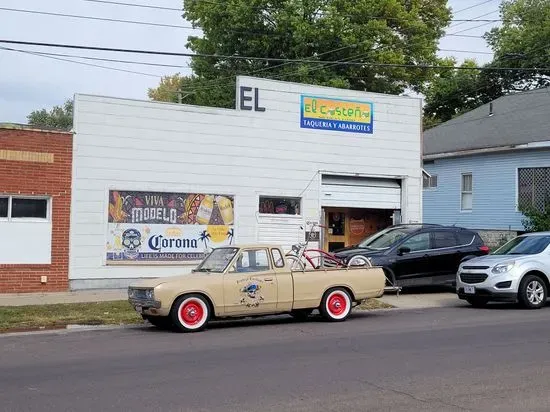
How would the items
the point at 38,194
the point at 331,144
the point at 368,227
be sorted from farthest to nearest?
1. the point at 368,227
2. the point at 331,144
3. the point at 38,194

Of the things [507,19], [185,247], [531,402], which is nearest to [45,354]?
[531,402]

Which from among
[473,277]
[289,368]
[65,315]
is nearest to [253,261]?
[65,315]

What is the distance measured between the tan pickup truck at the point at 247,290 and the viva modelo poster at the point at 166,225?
5.38 m

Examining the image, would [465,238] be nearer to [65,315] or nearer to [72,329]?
[65,315]

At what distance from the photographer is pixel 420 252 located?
18828 mm

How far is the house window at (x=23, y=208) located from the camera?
1738cm

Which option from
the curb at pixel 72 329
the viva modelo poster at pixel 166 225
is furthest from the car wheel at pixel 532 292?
the curb at pixel 72 329

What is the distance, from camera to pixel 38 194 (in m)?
17.6

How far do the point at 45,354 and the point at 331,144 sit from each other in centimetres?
1252

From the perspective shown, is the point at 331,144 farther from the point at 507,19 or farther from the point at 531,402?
the point at 507,19

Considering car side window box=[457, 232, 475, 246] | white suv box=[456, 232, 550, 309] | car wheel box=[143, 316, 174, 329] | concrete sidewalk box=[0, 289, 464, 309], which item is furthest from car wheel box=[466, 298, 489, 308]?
car wheel box=[143, 316, 174, 329]

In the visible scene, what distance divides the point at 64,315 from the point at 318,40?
82.8 ft

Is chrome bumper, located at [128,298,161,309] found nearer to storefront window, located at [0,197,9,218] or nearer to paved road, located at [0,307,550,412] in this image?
paved road, located at [0,307,550,412]

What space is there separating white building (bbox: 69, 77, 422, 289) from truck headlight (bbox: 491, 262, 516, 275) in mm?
6196
